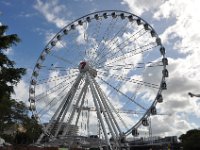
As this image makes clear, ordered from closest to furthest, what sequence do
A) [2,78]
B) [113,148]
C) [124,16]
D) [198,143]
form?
[2,78] < [113,148] < [124,16] < [198,143]

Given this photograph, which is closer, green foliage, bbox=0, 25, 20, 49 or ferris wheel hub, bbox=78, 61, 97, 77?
green foliage, bbox=0, 25, 20, 49

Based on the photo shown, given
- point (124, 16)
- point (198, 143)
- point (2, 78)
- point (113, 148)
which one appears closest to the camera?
point (2, 78)

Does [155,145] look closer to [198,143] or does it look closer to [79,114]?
[198,143]

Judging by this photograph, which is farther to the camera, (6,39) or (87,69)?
(87,69)

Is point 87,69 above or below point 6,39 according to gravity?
above

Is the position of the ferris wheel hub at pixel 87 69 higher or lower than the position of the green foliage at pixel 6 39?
higher

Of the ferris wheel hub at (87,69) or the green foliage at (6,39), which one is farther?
the ferris wheel hub at (87,69)

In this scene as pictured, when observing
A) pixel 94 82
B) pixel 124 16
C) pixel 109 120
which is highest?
pixel 124 16

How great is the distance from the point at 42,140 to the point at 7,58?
1598 inches

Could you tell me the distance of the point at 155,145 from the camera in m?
176

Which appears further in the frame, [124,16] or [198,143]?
[198,143]

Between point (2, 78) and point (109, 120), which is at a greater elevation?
point (109, 120)

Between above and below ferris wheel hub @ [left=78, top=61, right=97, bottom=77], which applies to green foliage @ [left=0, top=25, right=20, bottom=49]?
below

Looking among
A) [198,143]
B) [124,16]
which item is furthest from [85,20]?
[198,143]
